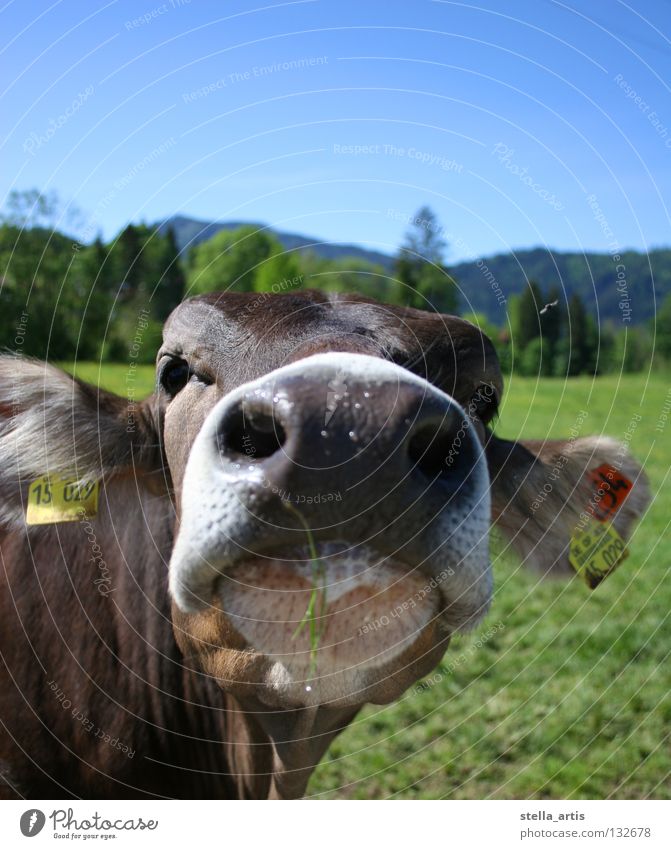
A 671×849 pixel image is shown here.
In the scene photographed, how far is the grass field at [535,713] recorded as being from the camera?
5590 millimetres

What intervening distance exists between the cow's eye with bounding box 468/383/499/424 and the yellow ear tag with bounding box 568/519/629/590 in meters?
1.00

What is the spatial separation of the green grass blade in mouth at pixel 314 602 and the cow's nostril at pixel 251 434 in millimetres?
208

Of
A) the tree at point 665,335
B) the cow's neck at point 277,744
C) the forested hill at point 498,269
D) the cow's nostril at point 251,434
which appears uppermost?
the tree at point 665,335

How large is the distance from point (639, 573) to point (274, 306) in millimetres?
8118

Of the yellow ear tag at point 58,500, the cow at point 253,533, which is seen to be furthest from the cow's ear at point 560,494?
the yellow ear tag at point 58,500

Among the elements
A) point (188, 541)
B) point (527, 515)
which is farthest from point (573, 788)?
point (188, 541)

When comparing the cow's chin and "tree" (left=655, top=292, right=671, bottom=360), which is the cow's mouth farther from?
"tree" (left=655, top=292, right=671, bottom=360)

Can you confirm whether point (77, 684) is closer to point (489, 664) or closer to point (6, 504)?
point (6, 504)

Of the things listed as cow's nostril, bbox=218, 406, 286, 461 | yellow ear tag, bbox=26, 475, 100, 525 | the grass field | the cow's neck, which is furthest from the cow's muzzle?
the grass field

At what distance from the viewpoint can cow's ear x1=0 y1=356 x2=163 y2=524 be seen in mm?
3799

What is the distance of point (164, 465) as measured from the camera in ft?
13.1

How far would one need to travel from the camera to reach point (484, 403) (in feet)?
12.3

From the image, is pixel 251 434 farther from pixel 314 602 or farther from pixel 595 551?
pixel 595 551

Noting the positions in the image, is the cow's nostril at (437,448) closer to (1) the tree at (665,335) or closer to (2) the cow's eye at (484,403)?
(2) the cow's eye at (484,403)
